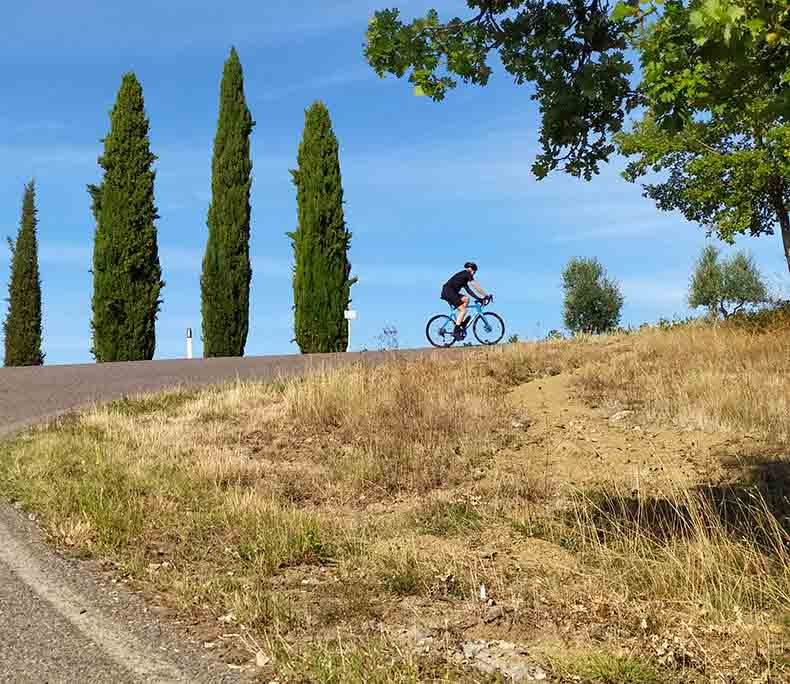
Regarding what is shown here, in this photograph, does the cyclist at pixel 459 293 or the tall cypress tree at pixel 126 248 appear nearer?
the cyclist at pixel 459 293

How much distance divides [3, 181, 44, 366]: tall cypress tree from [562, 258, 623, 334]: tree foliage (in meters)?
24.5

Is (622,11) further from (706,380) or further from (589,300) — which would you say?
(589,300)

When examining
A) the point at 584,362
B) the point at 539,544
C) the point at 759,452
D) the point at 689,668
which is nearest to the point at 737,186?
the point at 584,362

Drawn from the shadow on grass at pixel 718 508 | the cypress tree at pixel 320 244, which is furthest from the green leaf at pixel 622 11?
the cypress tree at pixel 320 244

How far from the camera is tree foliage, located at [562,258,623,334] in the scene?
4103cm

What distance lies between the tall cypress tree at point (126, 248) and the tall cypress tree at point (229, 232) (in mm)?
1895

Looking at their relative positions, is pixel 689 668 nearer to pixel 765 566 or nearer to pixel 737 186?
pixel 765 566

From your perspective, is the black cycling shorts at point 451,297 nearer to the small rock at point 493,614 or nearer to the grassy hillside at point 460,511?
the grassy hillside at point 460,511

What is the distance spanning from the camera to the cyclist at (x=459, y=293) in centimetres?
1967

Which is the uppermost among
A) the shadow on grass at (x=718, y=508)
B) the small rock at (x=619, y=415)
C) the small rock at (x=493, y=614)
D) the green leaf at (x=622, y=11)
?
the green leaf at (x=622, y=11)

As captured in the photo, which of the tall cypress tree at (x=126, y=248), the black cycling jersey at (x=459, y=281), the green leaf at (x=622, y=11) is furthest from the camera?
the tall cypress tree at (x=126, y=248)

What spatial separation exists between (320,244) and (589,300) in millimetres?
17227

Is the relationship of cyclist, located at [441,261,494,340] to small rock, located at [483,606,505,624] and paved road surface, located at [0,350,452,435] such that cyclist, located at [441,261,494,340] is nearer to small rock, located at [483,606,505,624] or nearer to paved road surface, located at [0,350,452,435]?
paved road surface, located at [0,350,452,435]

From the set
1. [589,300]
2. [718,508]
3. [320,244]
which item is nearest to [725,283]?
[589,300]
